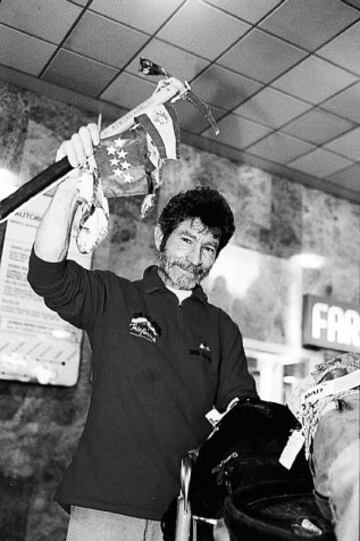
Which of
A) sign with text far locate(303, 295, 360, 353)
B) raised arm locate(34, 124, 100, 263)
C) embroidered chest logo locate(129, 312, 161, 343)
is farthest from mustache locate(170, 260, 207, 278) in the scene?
sign with text far locate(303, 295, 360, 353)

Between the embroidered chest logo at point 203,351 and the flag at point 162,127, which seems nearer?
the flag at point 162,127

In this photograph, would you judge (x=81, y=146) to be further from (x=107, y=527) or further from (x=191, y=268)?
(x=107, y=527)

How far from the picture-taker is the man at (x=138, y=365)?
1798 millimetres

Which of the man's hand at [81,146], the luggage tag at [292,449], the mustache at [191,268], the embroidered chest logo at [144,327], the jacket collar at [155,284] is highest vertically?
the man's hand at [81,146]

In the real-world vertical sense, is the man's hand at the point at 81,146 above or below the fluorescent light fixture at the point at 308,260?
below

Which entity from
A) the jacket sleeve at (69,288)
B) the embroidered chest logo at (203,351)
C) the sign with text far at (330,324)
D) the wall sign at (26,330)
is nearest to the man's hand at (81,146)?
the jacket sleeve at (69,288)

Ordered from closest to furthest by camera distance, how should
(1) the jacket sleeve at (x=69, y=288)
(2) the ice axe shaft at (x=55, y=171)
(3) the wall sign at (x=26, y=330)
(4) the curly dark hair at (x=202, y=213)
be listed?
(2) the ice axe shaft at (x=55, y=171) < (1) the jacket sleeve at (x=69, y=288) < (4) the curly dark hair at (x=202, y=213) < (3) the wall sign at (x=26, y=330)

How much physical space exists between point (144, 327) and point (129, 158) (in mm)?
581

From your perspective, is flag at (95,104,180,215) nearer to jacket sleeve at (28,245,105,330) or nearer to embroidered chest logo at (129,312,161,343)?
jacket sleeve at (28,245,105,330)

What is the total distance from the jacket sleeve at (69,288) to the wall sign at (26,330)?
66.9 inches

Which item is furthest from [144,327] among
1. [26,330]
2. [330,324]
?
[330,324]

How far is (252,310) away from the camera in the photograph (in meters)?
4.57

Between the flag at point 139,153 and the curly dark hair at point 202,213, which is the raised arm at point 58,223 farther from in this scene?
the curly dark hair at point 202,213

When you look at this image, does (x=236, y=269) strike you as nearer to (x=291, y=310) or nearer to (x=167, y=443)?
(x=291, y=310)
